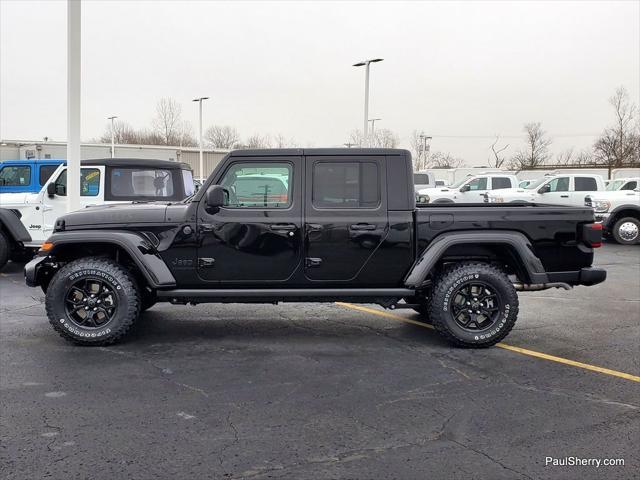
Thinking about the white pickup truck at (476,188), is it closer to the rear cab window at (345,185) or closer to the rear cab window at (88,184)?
the rear cab window at (88,184)

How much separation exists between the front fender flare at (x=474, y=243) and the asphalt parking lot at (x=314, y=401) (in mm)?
726

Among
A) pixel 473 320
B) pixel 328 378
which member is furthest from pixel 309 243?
pixel 473 320

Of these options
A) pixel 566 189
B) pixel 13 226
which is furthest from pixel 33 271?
pixel 566 189

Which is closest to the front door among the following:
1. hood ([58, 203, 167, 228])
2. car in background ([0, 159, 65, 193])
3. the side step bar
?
the side step bar

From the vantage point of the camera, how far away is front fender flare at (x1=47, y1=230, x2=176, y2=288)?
5609mm

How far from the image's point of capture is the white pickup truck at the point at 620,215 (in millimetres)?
15664

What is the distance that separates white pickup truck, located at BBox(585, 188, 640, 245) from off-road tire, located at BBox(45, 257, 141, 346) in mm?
13436

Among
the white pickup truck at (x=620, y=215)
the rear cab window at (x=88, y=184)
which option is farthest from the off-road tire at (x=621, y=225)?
the rear cab window at (x=88, y=184)

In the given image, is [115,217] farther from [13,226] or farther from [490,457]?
[13,226]

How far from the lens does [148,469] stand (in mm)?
3311

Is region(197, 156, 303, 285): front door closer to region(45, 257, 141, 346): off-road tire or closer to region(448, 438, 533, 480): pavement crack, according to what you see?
region(45, 257, 141, 346): off-road tire

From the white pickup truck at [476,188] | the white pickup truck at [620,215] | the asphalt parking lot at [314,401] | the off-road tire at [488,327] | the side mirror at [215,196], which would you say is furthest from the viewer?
the white pickup truck at [476,188]

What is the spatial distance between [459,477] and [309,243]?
114 inches

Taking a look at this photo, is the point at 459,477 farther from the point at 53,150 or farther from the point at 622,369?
the point at 53,150
